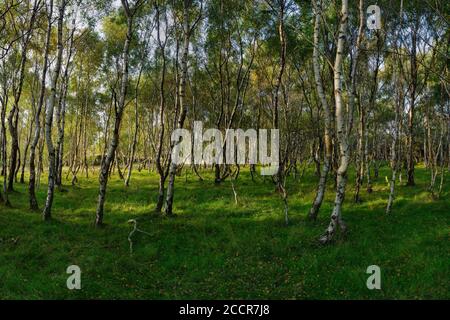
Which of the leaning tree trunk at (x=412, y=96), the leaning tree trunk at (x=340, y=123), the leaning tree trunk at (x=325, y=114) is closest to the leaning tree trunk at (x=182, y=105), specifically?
the leaning tree trunk at (x=325, y=114)

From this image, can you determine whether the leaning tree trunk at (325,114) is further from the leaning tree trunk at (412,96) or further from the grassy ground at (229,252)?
the leaning tree trunk at (412,96)

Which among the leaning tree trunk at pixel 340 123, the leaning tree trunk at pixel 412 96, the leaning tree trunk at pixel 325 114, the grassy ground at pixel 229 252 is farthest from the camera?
the leaning tree trunk at pixel 412 96

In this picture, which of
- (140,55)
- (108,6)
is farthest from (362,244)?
(140,55)

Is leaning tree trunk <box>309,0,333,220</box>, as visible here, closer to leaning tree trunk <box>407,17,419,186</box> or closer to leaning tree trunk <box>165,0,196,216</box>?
leaning tree trunk <box>165,0,196,216</box>

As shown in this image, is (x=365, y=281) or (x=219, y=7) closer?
(x=365, y=281)

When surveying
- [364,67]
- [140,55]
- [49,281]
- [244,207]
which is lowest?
[49,281]

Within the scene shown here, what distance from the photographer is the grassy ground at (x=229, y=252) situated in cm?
1012

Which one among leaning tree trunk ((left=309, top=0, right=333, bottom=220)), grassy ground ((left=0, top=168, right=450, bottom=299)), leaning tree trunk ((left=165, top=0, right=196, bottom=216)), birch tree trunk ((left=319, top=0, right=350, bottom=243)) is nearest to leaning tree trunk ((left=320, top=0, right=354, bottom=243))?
birch tree trunk ((left=319, top=0, right=350, bottom=243))

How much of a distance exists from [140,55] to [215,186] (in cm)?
1404

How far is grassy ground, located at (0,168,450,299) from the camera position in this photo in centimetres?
1012

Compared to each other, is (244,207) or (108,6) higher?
(108,6)

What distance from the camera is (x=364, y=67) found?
2652cm

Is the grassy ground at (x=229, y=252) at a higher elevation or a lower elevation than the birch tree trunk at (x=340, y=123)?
lower

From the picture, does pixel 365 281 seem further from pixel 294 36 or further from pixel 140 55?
pixel 140 55
